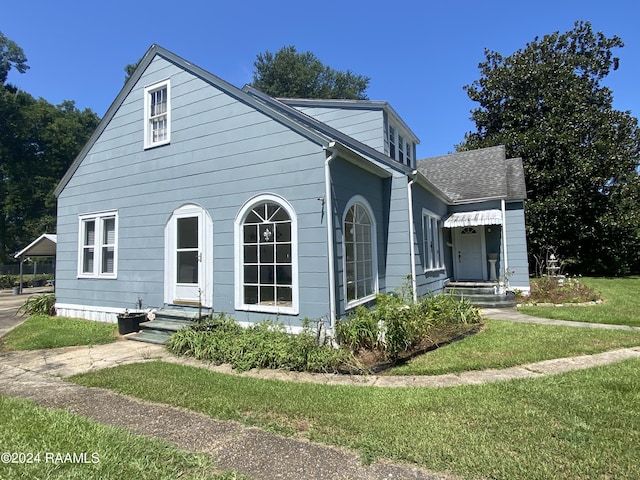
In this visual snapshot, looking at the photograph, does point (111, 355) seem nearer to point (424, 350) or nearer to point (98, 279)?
point (98, 279)

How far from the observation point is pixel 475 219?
512 inches

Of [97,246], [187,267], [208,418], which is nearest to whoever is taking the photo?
[208,418]

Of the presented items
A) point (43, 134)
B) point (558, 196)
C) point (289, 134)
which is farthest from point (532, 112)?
point (43, 134)

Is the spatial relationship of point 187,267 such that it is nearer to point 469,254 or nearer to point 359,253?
point 359,253

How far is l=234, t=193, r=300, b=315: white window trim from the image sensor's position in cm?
687

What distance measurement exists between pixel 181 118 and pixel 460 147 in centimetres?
2763

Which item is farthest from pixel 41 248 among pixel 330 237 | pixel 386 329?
pixel 386 329

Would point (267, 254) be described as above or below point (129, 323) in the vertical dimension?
above

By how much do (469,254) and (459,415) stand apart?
1163cm

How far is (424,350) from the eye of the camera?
260 inches

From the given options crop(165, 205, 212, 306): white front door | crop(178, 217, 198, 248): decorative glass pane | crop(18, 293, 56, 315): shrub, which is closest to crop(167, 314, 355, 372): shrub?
crop(165, 205, 212, 306): white front door

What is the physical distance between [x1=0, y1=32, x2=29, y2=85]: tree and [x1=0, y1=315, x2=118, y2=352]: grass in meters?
40.1

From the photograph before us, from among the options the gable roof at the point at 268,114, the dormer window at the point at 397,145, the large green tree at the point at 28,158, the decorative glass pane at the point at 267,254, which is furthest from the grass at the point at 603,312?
the large green tree at the point at 28,158

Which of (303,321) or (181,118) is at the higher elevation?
(181,118)
